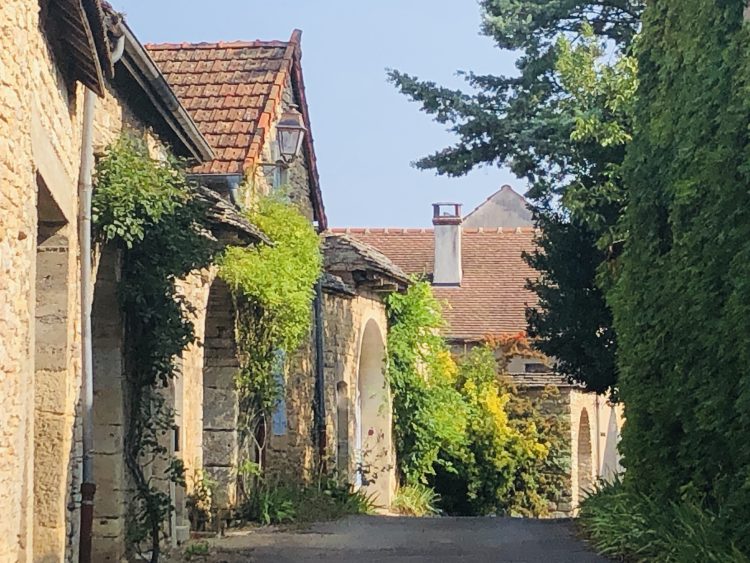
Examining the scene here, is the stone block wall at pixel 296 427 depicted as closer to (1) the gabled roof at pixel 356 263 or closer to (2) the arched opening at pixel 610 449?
(1) the gabled roof at pixel 356 263

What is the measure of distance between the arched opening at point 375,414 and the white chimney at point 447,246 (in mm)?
10264

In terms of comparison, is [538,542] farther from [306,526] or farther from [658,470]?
[306,526]

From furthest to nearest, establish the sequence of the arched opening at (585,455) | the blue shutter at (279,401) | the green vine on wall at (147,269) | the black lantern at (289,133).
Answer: the arched opening at (585,455) < the black lantern at (289,133) < the blue shutter at (279,401) < the green vine on wall at (147,269)

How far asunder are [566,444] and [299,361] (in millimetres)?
9199

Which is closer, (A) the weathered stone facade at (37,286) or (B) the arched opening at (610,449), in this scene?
(A) the weathered stone facade at (37,286)

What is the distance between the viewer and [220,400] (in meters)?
13.2

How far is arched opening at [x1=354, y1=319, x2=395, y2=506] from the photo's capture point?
20.0 metres

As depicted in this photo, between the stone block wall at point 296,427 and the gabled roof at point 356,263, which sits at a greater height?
the gabled roof at point 356,263

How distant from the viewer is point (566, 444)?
77.8 ft

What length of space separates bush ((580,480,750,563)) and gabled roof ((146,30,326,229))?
5.36 meters

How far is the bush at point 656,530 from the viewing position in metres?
7.79

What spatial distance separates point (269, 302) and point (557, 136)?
4009 mm

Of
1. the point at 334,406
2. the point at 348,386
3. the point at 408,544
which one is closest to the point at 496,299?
the point at 348,386

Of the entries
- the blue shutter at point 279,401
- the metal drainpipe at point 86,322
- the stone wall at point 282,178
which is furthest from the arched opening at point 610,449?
the metal drainpipe at point 86,322
